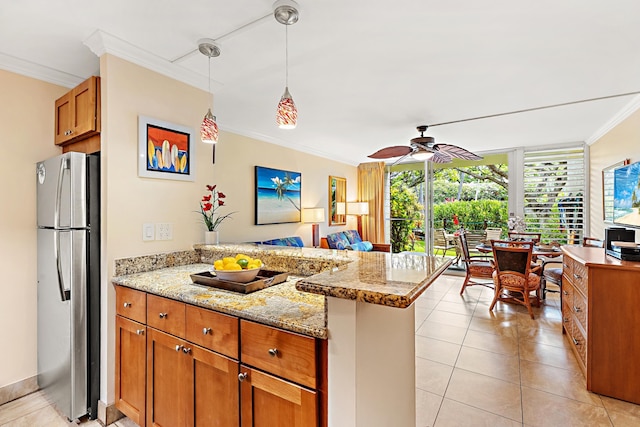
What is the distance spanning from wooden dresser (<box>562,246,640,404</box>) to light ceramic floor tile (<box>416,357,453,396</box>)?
972mm

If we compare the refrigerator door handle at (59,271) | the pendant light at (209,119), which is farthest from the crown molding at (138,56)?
the refrigerator door handle at (59,271)

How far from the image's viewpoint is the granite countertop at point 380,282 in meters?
0.92

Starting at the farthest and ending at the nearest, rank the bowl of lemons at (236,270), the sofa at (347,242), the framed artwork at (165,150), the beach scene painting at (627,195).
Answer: the sofa at (347,242)
the beach scene painting at (627,195)
the framed artwork at (165,150)
the bowl of lemons at (236,270)

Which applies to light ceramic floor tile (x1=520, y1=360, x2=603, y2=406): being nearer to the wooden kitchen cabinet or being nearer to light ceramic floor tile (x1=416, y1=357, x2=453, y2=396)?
light ceramic floor tile (x1=416, y1=357, x2=453, y2=396)

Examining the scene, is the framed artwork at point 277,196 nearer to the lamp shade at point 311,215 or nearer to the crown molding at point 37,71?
the lamp shade at point 311,215

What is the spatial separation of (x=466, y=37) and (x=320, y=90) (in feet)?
4.22

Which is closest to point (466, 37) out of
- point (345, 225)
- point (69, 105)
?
point (69, 105)

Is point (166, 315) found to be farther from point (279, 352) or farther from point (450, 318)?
point (450, 318)

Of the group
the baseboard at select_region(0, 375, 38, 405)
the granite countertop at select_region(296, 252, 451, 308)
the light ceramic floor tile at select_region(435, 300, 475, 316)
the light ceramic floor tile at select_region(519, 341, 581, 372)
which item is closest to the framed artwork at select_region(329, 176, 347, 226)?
the light ceramic floor tile at select_region(435, 300, 475, 316)

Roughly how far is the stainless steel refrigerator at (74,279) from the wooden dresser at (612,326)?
3377 mm

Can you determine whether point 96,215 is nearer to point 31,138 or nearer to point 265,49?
point 31,138

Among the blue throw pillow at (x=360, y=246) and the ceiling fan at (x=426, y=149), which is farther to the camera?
the blue throw pillow at (x=360, y=246)

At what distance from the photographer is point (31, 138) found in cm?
230

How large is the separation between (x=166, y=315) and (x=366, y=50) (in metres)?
2.10
